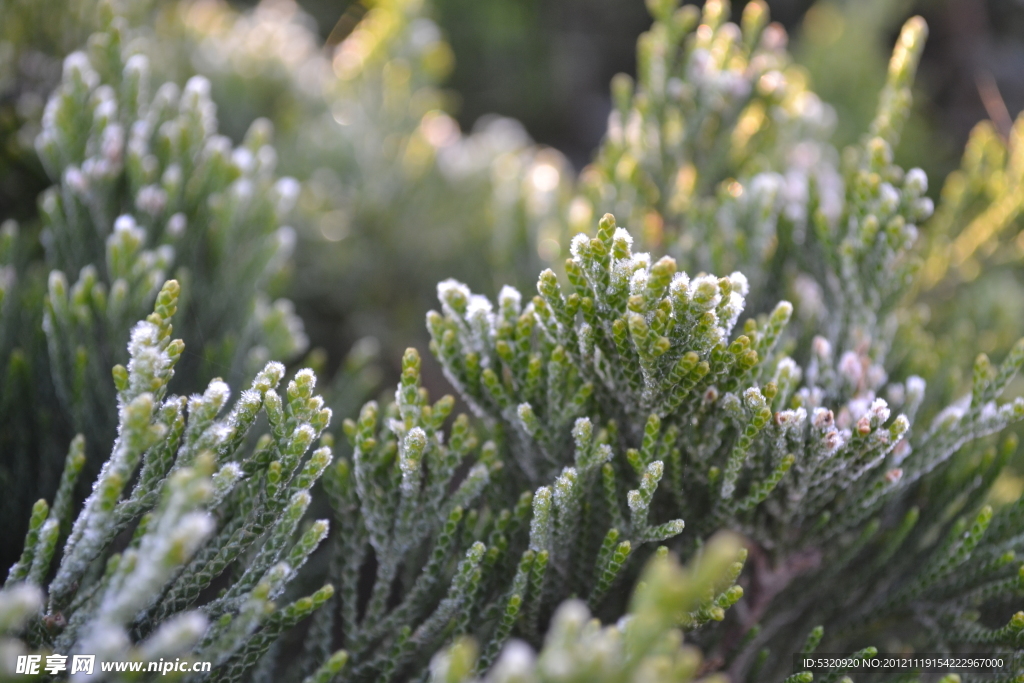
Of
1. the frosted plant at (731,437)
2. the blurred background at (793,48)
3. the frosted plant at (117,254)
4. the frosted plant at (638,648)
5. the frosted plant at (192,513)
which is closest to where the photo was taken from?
the frosted plant at (638,648)

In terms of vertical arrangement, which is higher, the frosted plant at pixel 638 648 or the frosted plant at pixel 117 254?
the frosted plant at pixel 117 254

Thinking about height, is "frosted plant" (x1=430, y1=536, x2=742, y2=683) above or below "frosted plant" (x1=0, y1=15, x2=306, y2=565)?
below

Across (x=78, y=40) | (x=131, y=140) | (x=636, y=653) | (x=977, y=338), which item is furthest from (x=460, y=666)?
(x=78, y=40)

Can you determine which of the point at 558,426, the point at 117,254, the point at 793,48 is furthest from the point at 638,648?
the point at 793,48

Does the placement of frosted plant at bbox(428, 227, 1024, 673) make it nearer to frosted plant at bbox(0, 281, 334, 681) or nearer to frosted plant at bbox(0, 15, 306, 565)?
frosted plant at bbox(0, 281, 334, 681)

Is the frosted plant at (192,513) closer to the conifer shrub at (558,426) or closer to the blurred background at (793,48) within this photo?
the conifer shrub at (558,426)

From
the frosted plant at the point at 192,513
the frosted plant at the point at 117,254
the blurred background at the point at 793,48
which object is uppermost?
the blurred background at the point at 793,48

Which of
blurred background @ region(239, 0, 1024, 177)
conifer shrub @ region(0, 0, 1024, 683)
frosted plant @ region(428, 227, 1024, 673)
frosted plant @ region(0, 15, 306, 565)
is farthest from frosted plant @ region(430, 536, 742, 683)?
blurred background @ region(239, 0, 1024, 177)

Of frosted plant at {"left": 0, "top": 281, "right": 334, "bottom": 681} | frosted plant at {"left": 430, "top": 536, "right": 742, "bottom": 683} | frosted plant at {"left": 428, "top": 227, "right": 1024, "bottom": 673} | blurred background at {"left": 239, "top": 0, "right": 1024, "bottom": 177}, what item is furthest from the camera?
blurred background at {"left": 239, "top": 0, "right": 1024, "bottom": 177}

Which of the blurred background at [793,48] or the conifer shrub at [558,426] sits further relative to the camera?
the blurred background at [793,48]

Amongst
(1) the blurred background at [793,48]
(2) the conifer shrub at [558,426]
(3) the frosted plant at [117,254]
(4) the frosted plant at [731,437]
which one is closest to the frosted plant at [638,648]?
(2) the conifer shrub at [558,426]
